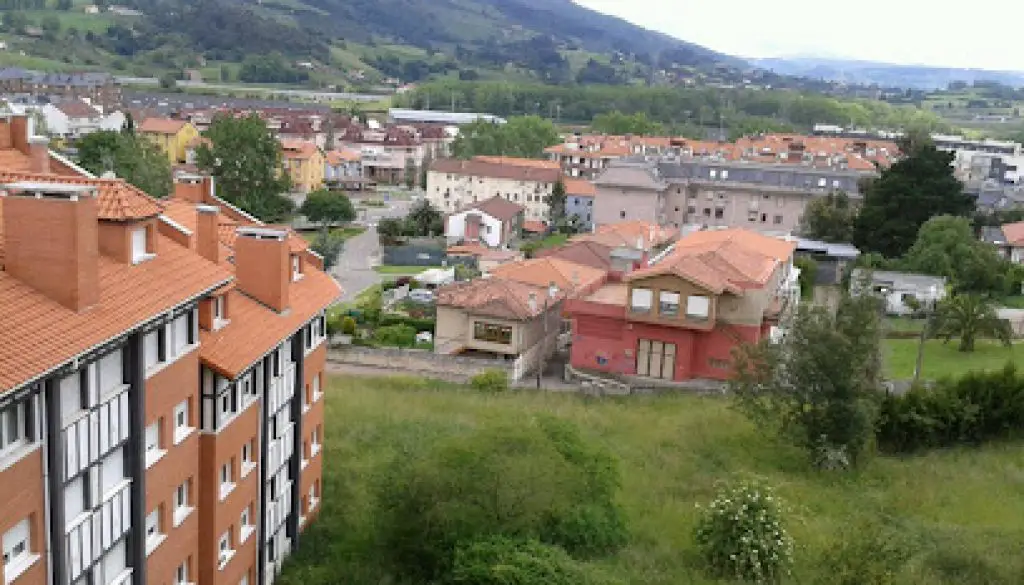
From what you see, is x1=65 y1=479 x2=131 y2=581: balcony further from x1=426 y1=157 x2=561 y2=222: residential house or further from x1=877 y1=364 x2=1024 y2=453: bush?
x1=426 y1=157 x2=561 y2=222: residential house

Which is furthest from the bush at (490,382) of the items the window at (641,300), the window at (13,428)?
the window at (13,428)

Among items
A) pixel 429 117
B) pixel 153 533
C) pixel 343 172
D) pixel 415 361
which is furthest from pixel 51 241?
pixel 429 117

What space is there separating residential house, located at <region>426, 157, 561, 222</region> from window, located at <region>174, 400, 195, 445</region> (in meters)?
66.0

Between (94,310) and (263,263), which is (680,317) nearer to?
(263,263)

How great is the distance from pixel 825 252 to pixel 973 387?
2753 cm

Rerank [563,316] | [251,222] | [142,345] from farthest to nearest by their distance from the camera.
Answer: [563,316]
[251,222]
[142,345]

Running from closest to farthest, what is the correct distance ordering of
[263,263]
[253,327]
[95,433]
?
[95,433] → [253,327] → [263,263]

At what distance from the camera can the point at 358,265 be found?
6425 centimetres

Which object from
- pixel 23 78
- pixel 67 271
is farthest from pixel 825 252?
pixel 23 78

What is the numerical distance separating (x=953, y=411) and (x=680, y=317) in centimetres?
1057

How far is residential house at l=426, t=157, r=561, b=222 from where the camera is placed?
272 feet

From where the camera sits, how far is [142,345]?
1386 cm

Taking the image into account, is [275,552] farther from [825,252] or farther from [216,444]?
[825,252]

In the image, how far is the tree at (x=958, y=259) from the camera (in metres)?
50.0
